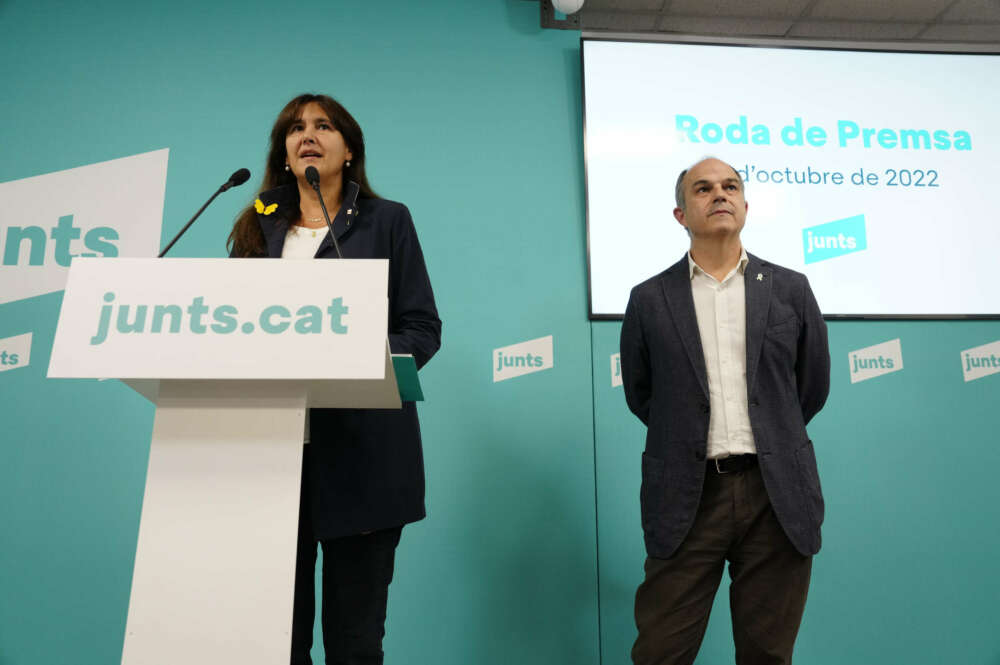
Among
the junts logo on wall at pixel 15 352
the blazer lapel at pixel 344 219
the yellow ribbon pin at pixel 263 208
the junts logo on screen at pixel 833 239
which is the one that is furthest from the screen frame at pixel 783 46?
the junts logo on wall at pixel 15 352

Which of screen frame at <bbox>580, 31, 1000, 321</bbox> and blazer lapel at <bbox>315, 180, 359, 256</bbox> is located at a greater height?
screen frame at <bbox>580, 31, 1000, 321</bbox>

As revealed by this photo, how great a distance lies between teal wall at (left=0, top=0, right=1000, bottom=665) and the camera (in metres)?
2.34

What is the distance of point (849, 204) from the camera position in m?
2.65

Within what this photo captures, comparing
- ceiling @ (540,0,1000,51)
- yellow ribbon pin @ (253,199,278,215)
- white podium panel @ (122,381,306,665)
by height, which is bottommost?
white podium panel @ (122,381,306,665)

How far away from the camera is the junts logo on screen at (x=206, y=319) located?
0.98 m

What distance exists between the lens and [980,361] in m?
2.58

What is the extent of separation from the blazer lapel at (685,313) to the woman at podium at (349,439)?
1.98ft

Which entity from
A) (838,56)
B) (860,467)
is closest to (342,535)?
(860,467)

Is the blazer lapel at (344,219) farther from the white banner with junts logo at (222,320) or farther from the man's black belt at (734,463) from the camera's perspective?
the man's black belt at (734,463)

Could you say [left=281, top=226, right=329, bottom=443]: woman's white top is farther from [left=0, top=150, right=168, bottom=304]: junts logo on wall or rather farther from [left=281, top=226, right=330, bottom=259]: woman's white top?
[left=0, top=150, right=168, bottom=304]: junts logo on wall

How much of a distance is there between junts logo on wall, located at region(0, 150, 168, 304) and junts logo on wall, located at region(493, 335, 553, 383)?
54.3 inches

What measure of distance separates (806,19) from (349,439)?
9.47 ft

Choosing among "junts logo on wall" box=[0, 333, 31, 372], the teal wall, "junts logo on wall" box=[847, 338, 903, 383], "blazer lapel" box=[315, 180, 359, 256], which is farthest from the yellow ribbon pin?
"junts logo on wall" box=[847, 338, 903, 383]

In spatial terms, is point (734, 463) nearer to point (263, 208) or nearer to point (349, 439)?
point (349, 439)
